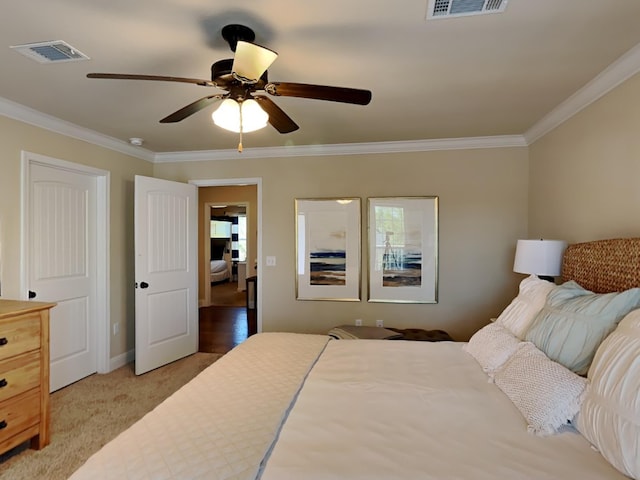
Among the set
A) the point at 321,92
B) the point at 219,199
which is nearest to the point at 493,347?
the point at 321,92

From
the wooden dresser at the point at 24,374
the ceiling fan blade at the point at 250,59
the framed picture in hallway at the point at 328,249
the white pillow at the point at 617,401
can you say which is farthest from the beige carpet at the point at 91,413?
the white pillow at the point at 617,401

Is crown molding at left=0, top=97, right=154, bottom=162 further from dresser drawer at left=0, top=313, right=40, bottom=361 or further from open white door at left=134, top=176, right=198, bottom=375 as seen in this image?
dresser drawer at left=0, top=313, right=40, bottom=361

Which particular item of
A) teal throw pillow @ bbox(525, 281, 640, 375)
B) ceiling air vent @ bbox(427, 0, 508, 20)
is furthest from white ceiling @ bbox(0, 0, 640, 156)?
teal throw pillow @ bbox(525, 281, 640, 375)

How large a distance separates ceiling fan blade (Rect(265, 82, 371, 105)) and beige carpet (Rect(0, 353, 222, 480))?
2461 mm

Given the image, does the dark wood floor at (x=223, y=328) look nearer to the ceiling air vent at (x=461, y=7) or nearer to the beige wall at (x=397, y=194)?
the beige wall at (x=397, y=194)

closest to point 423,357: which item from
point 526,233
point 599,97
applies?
point 599,97

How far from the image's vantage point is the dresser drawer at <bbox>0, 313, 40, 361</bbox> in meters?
2.11

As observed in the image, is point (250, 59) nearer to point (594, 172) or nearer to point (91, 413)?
point (594, 172)

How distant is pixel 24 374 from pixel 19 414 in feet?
0.76

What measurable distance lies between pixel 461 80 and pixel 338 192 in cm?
187

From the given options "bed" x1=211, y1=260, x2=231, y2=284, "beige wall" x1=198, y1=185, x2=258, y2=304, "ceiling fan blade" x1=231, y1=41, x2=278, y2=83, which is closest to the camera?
"ceiling fan blade" x1=231, y1=41, x2=278, y2=83

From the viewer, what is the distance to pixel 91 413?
2809mm

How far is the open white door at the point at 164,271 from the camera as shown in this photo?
364cm

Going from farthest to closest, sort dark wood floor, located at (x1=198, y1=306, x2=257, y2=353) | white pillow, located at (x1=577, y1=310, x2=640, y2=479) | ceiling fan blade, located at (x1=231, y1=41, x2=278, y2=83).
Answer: dark wood floor, located at (x1=198, y1=306, x2=257, y2=353) → ceiling fan blade, located at (x1=231, y1=41, x2=278, y2=83) → white pillow, located at (x1=577, y1=310, x2=640, y2=479)
